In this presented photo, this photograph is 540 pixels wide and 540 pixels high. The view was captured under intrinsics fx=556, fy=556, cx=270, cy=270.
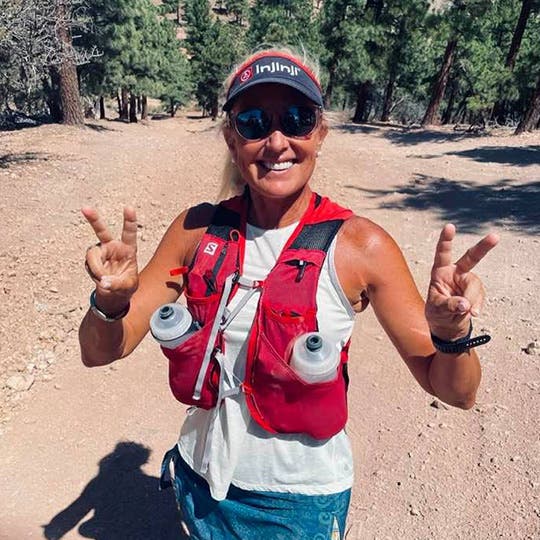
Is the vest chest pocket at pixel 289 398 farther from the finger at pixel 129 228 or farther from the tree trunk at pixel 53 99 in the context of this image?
the tree trunk at pixel 53 99

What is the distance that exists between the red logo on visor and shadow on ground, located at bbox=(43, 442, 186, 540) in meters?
2.33

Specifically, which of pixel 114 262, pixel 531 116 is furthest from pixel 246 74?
pixel 531 116

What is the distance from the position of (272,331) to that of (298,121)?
57cm

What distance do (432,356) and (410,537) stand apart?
1656mm

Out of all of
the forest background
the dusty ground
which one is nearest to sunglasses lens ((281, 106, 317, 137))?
the dusty ground

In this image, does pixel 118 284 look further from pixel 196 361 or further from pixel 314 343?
pixel 314 343

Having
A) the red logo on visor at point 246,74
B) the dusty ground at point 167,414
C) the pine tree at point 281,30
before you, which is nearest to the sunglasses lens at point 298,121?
the red logo on visor at point 246,74

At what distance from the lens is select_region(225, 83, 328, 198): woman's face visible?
4.88ft

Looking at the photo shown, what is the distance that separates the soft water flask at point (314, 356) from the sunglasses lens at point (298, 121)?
0.55 metres

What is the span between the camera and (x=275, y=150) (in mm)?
1474

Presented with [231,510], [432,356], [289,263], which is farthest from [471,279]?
[231,510]

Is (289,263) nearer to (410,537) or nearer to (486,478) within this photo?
(410,537)

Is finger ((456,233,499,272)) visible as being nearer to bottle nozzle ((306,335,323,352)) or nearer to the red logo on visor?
bottle nozzle ((306,335,323,352))

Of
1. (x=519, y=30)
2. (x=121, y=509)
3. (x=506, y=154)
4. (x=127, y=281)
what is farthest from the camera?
(x=519, y=30)
